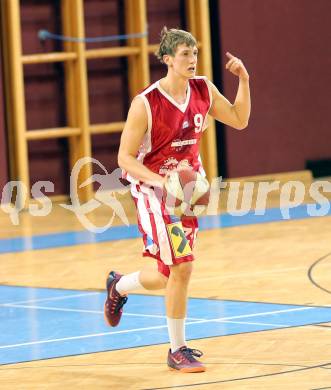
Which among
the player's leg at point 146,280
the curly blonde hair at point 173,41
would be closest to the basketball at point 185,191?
the player's leg at point 146,280

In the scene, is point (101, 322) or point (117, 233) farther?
point (117, 233)

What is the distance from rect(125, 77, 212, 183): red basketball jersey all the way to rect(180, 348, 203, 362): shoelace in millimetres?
820

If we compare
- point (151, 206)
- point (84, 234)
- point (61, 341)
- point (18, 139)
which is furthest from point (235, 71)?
point (18, 139)

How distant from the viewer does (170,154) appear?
5.74 m

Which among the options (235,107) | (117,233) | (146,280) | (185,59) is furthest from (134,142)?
(117,233)

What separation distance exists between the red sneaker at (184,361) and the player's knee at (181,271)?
1.03 feet

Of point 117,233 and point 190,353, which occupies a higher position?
point 190,353

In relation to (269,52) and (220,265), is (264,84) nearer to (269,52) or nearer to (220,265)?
(269,52)

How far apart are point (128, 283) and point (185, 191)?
0.82 m

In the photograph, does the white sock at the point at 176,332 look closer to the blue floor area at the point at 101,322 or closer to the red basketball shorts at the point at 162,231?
the red basketball shorts at the point at 162,231

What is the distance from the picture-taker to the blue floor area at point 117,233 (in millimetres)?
10102

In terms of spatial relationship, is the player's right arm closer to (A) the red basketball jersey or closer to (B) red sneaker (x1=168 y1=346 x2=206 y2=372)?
(A) the red basketball jersey

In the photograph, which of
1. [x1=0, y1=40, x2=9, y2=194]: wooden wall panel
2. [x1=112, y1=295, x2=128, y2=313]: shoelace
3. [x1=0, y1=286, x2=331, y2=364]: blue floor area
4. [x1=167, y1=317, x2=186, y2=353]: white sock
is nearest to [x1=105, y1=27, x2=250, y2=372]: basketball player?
[x1=167, y1=317, x2=186, y2=353]: white sock

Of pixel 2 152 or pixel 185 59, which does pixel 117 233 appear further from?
pixel 185 59
